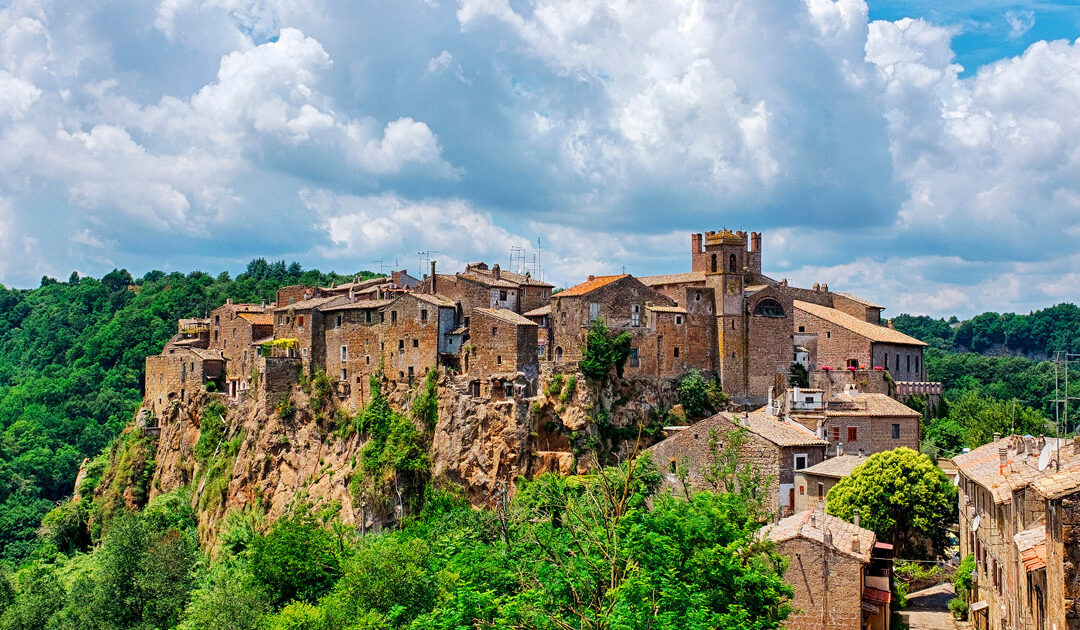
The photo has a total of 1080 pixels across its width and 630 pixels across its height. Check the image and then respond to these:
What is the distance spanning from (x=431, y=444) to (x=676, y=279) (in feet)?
59.2

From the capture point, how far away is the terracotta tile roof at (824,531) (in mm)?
34906

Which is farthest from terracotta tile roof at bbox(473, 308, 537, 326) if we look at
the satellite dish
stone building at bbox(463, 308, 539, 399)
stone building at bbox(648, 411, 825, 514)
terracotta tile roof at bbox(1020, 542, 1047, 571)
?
terracotta tile roof at bbox(1020, 542, 1047, 571)

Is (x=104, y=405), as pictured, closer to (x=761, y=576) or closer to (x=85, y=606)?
(x=85, y=606)

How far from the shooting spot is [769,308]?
62.8 metres

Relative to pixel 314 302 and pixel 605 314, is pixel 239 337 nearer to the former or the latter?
pixel 314 302

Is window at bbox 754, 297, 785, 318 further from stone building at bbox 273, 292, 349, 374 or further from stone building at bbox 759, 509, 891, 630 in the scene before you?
stone building at bbox 759, 509, 891, 630

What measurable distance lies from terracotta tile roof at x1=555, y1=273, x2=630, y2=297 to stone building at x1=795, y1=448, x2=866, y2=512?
16.1 metres

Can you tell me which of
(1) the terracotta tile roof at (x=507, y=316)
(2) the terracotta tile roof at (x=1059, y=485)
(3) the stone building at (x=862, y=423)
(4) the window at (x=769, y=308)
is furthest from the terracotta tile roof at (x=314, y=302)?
(2) the terracotta tile roof at (x=1059, y=485)

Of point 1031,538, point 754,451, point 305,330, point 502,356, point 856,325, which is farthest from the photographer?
point 305,330

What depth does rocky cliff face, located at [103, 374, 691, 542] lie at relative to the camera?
56.2 meters

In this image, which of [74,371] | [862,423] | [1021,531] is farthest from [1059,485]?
[74,371]

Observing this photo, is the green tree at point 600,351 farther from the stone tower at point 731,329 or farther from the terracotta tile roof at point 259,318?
the terracotta tile roof at point 259,318

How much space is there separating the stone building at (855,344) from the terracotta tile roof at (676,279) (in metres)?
7.11

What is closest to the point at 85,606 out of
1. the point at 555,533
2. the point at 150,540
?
the point at 150,540
